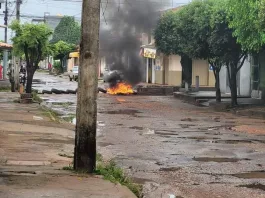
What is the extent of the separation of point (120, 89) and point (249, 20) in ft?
58.9

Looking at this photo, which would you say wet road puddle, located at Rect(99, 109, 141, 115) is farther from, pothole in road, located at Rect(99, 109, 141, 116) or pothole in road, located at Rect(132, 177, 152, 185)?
pothole in road, located at Rect(132, 177, 152, 185)

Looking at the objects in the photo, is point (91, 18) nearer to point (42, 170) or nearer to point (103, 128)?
point (42, 170)

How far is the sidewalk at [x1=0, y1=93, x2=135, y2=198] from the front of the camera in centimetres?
630

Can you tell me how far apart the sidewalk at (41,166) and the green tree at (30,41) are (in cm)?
898

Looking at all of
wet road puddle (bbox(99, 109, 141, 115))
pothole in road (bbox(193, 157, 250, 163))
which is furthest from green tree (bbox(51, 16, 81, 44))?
pothole in road (bbox(193, 157, 250, 163))

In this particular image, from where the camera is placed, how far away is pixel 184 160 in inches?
394

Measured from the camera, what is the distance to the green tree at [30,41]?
74.6 ft

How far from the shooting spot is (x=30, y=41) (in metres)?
22.8

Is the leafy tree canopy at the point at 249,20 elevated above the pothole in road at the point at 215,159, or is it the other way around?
the leafy tree canopy at the point at 249,20

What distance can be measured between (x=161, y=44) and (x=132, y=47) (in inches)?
224

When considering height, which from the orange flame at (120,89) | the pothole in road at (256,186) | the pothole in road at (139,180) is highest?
the orange flame at (120,89)

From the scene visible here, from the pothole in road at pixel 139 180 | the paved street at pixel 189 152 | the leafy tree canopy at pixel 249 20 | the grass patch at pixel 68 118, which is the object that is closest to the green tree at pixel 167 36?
the leafy tree canopy at pixel 249 20

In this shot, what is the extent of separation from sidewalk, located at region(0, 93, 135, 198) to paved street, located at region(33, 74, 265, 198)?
876 millimetres

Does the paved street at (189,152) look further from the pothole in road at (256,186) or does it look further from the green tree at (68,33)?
the green tree at (68,33)
